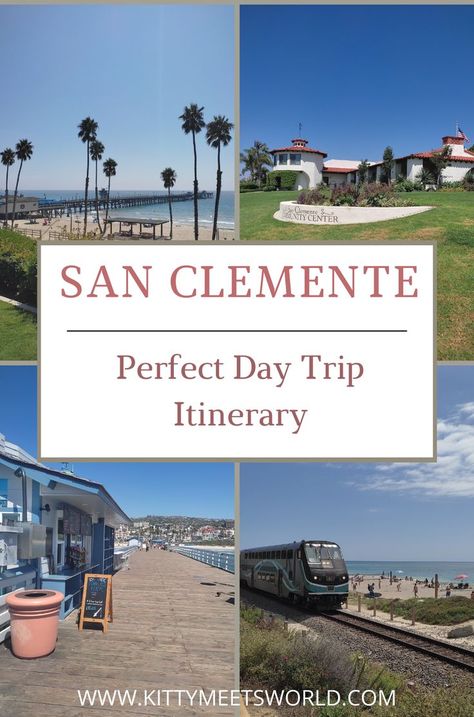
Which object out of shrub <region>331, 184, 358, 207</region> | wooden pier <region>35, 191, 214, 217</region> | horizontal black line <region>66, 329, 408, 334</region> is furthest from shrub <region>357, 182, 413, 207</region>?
horizontal black line <region>66, 329, 408, 334</region>

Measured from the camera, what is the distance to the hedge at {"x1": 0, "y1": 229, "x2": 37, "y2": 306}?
13.4 meters

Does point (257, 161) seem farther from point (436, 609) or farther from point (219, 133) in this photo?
point (436, 609)

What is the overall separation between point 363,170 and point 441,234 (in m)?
2.32

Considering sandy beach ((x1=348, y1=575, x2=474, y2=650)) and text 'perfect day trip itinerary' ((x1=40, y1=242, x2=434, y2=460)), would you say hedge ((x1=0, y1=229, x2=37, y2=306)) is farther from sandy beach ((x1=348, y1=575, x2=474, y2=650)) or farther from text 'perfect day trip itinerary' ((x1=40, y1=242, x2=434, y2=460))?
sandy beach ((x1=348, y1=575, x2=474, y2=650))

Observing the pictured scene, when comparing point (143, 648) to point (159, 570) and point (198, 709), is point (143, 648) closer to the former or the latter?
point (198, 709)

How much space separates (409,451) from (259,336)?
2195 millimetres

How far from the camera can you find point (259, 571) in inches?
440

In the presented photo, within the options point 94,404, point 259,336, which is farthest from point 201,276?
point 94,404

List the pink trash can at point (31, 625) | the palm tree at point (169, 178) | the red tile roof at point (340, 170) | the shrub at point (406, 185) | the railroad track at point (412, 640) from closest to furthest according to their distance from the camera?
the railroad track at point (412, 640) → the pink trash can at point (31, 625) → the palm tree at point (169, 178) → the red tile roof at point (340, 170) → the shrub at point (406, 185)

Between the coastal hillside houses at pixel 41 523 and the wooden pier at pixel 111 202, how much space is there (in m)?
5.13

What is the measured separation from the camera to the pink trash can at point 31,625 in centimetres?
857

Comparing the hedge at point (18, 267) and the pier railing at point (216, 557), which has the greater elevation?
the hedge at point (18, 267)

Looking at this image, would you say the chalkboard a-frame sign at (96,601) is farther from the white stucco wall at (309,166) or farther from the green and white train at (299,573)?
the white stucco wall at (309,166)

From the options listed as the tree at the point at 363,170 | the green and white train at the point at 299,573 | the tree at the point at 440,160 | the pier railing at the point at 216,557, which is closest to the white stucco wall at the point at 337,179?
the tree at the point at 363,170
